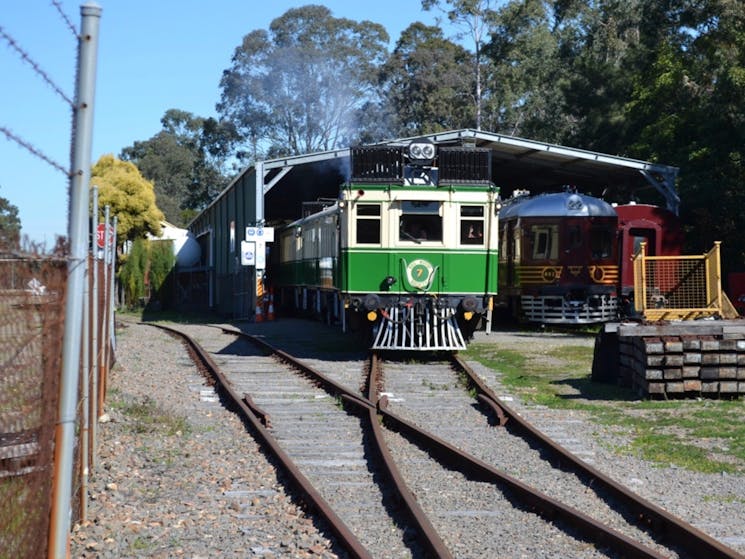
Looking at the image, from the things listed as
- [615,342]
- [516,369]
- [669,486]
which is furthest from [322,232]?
[669,486]

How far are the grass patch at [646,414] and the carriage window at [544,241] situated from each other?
7433mm

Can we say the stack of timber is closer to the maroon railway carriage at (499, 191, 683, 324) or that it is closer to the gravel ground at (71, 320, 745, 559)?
the gravel ground at (71, 320, 745, 559)

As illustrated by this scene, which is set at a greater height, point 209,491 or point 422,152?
point 422,152

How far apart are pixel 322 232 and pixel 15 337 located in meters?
18.3

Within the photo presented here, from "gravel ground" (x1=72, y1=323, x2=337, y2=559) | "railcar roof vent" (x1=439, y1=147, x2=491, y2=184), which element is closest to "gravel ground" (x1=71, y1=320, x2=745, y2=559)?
"gravel ground" (x1=72, y1=323, x2=337, y2=559)

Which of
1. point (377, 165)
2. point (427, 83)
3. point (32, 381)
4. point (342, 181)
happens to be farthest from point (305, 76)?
point (32, 381)

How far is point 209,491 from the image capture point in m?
7.74

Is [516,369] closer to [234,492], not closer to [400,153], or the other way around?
[400,153]

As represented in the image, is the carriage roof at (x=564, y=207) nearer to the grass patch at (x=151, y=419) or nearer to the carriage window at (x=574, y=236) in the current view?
the carriage window at (x=574, y=236)

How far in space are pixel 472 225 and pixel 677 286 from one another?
11.3ft

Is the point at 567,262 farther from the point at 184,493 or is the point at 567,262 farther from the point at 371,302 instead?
the point at 184,493

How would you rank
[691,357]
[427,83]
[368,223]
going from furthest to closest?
[427,83], [368,223], [691,357]

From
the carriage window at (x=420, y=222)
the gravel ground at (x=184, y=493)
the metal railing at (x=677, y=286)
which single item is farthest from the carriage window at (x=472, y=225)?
the gravel ground at (x=184, y=493)

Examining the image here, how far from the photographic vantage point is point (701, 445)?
965 centimetres
